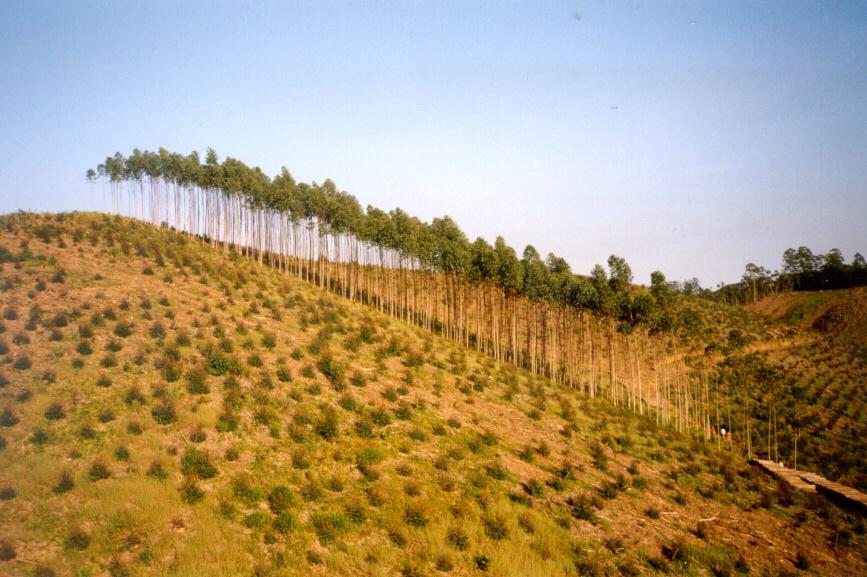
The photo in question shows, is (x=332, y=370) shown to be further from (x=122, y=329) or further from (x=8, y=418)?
(x=8, y=418)

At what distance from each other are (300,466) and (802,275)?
6242 inches

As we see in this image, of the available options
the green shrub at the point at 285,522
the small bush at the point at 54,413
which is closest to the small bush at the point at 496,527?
the green shrub at the point at 285,522

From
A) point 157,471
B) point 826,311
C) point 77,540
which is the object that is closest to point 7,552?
point 77,540

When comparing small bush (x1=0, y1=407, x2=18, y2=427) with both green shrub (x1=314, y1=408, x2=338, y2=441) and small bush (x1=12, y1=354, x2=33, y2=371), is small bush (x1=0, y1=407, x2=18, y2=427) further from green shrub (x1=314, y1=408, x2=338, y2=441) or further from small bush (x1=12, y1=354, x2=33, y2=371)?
green shrub (x1=314, y1=408, x2=338, y2=441)

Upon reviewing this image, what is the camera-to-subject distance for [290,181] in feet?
212

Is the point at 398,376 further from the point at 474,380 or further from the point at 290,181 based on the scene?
the point at 290,181

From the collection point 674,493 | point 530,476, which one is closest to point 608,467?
point 674,493

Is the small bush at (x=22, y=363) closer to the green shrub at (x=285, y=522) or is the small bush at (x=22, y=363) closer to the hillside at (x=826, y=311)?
the green shrub at (x=285, y=522)

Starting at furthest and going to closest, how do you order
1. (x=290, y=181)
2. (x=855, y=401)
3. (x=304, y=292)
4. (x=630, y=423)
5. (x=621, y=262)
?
(x=290, y=181), (x=855, y=401), (x=304, y=292), (x=621, y=262), (x=630, y=423)

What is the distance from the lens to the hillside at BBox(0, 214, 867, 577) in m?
14.0

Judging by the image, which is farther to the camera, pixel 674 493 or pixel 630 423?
pixel 630 423

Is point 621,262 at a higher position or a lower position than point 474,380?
higher

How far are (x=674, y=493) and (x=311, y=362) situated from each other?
856 inches

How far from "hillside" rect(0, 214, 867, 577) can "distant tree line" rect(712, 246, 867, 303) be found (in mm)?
116854
